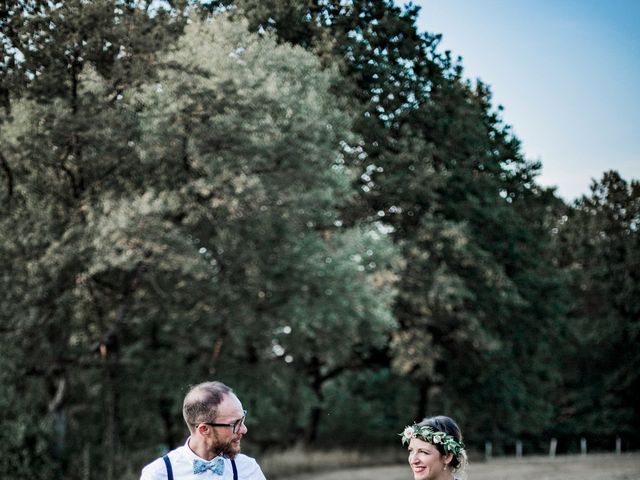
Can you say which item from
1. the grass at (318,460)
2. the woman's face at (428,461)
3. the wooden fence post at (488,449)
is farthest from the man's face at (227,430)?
the wooden fence post at (488,449)

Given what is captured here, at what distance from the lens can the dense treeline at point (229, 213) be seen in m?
17.9

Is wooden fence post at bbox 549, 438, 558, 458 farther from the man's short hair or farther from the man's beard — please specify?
the man's short hair

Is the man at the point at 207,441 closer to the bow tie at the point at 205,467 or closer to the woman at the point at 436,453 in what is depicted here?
the bow tie at the point at 205,467

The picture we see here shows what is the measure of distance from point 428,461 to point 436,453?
68 millimetres

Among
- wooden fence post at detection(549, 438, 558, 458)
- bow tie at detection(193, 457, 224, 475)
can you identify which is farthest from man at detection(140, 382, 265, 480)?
wooden fence post at detection(549, 438, 558, 458)

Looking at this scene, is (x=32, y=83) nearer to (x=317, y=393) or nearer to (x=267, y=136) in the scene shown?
(x=267, y=136)

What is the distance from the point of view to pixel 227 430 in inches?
162

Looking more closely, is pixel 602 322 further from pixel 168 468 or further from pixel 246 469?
pixel 168 468

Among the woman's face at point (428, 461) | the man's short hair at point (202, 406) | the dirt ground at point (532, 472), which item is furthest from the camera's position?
the dirt ground at point (532, 472)

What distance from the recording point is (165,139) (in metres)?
17.9

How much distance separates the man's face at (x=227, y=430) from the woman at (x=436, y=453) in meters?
1.48

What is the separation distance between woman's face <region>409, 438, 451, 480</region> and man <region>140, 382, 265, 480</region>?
55.3 inches

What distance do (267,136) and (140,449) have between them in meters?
10.6

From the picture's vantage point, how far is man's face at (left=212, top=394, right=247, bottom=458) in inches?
162
